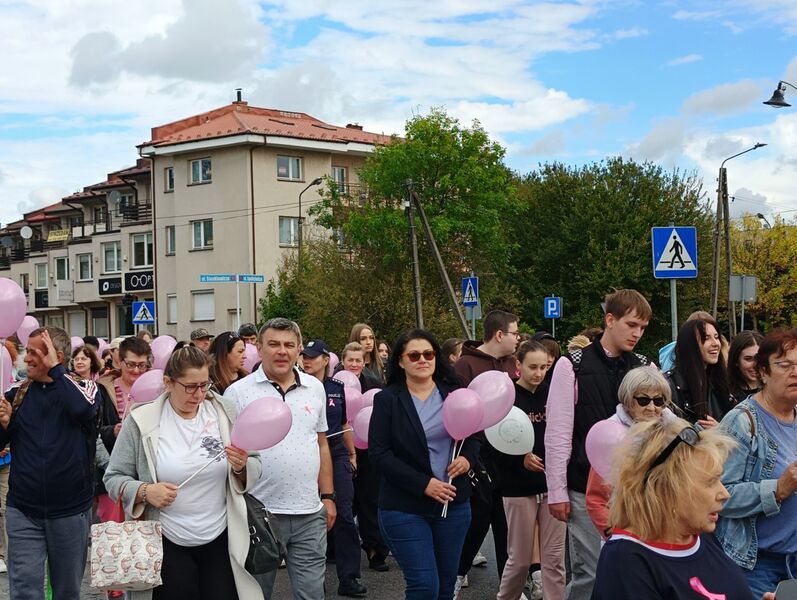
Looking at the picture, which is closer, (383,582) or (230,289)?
(383,582)

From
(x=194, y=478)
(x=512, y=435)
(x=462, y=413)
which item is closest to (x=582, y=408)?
(x=462, y=413)

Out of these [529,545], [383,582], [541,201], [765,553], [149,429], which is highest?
[541,201]

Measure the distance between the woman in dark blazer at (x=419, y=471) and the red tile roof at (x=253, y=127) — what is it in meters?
46.6

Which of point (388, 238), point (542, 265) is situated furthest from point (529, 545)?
point (542, 265)

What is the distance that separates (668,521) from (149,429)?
314 centimetres

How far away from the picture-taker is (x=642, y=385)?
5.38 meters

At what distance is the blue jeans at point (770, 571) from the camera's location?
4445 millimetres

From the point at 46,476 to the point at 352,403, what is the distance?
3.27m

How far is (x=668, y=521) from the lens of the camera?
303cm

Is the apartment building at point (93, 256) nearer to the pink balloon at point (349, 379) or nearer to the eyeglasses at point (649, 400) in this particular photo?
the pink balloon at point (349, 379)

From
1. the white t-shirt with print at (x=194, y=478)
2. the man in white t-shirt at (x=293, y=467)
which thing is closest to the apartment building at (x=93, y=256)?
the man in white t-shirt at (x=293, y=467)

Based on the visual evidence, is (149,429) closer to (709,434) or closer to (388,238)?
(709,434)

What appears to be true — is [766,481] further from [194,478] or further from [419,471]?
[194,478]

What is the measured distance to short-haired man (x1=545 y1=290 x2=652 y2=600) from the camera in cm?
601
